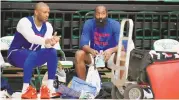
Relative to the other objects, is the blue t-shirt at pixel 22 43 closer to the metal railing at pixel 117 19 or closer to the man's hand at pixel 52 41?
the man's hand at pixel 52 41

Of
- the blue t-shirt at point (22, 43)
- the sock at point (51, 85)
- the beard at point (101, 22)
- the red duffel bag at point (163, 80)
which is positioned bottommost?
the sock at point (51, 85)

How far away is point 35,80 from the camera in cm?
629

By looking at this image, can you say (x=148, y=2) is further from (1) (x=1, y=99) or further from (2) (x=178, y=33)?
(1) (x=1, y=99)

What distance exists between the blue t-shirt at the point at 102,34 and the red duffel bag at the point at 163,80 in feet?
4.83

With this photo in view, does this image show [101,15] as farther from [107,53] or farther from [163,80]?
[163,80]

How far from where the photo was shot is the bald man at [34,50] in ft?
16.8

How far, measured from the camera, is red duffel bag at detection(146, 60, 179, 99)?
4582mm

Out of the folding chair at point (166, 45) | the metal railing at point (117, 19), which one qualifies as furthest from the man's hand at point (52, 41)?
the metal railing at point (117, 19)

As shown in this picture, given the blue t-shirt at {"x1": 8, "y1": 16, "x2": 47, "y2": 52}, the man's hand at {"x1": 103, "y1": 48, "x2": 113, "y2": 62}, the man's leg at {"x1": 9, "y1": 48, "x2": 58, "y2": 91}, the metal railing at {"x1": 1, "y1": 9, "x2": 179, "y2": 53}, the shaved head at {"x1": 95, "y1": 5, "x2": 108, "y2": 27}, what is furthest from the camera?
the metal railing at {"x1": 1, "y1": 9, "x2": 179, "y2": 53}

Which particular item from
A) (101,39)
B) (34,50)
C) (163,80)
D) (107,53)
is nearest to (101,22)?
(101,39)

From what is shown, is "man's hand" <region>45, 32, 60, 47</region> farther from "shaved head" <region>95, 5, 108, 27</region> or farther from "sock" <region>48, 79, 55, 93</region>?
"shaved head" <region>95, 5, 108, 27</region>

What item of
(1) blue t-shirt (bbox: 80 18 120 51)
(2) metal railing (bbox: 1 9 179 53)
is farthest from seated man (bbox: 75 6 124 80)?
(2) metal railing (bbox: 1 9 179 53)

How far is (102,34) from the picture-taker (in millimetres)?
6066

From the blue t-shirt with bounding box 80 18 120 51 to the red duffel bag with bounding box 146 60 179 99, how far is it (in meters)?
1.47
